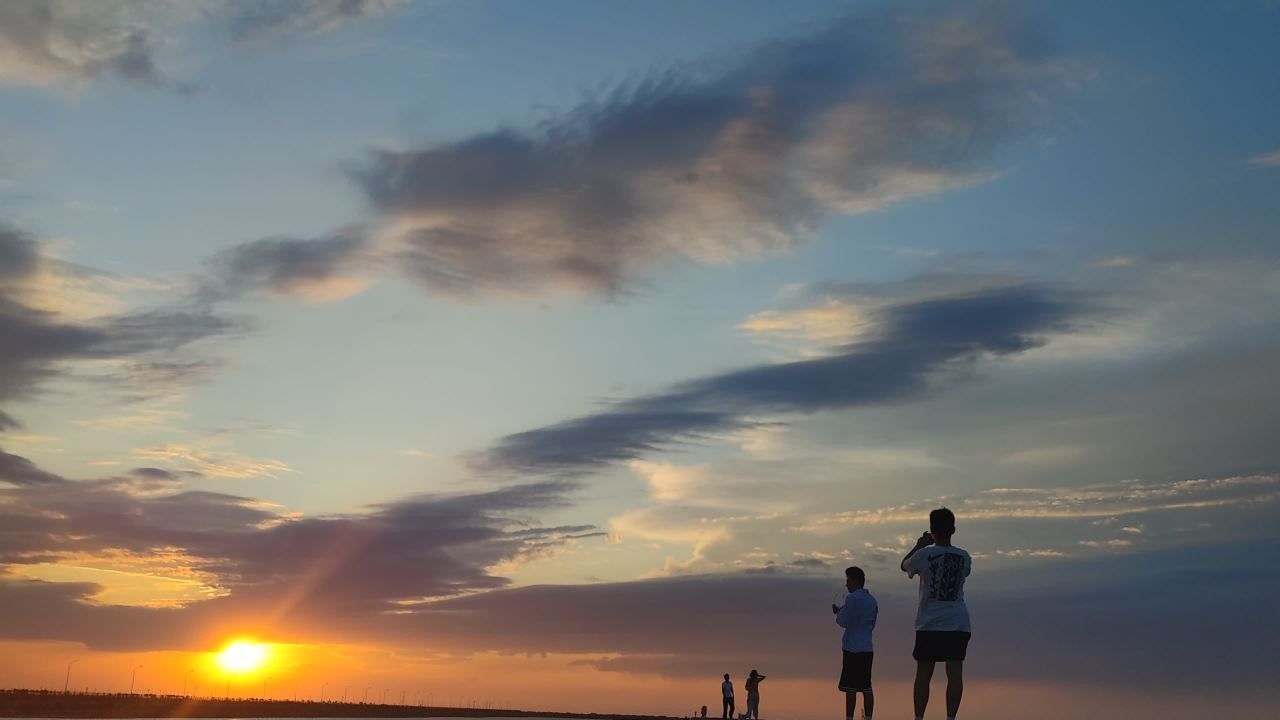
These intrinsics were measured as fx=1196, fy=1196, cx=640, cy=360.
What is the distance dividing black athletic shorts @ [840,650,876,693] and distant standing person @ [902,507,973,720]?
6.07 meters

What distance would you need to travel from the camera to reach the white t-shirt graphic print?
14.7 m

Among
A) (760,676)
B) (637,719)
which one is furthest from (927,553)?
(637,719)

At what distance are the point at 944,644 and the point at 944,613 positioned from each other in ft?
1.24

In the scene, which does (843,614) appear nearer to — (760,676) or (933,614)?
(933,614)

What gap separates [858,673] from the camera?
21016mm

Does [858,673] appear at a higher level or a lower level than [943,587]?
lower

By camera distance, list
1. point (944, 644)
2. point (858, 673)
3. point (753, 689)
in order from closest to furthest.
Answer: point (944, 644)
point (858, 673)
point (753, 689)

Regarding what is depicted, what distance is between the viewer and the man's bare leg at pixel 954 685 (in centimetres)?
1469

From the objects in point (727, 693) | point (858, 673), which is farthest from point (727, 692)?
point (858, 673)

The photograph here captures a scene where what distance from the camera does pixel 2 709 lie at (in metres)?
56.2

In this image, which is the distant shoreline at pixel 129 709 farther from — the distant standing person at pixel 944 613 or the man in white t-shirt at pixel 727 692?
the distant standing person at pixel 944 613

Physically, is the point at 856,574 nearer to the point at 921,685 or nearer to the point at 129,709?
the point at 921,685

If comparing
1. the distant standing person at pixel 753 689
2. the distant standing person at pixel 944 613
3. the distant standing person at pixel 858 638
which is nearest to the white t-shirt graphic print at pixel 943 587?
the distant standing person at pixel 944 613

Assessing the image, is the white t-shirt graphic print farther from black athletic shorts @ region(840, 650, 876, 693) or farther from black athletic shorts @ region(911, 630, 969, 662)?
black athletic shorts @ region(840, 650, 876, 693)
